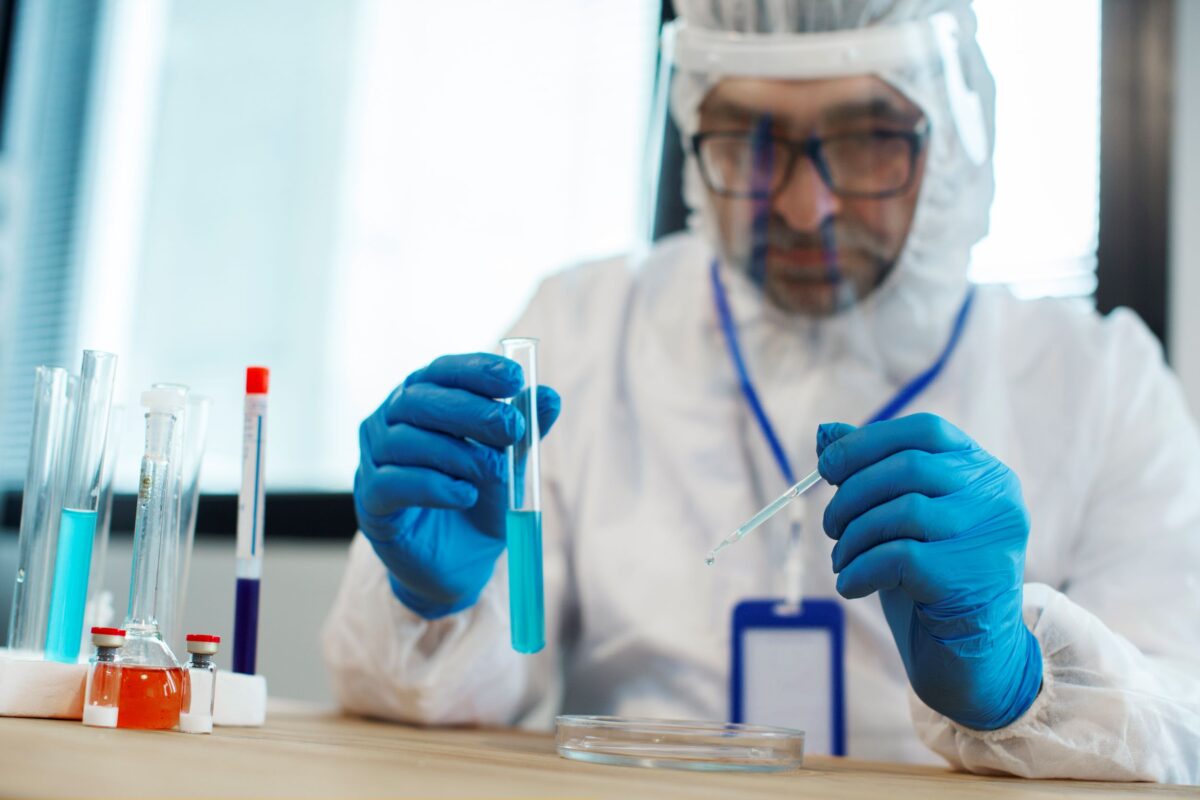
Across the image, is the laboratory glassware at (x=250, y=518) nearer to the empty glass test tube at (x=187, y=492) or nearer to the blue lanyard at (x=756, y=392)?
the empty glass test tube at (x=187, y=492)

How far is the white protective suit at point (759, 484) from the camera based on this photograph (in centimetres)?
125

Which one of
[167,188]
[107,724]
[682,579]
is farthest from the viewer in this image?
[167,188]

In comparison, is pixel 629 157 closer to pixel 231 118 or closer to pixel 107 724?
pixel 231 118

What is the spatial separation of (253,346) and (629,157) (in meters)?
1.05

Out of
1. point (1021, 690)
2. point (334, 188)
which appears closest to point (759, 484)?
point (1021, 690)

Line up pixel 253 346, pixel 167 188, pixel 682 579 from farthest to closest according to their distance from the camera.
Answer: pixel 167 188 < pixel 253 346 < pixel 682 579

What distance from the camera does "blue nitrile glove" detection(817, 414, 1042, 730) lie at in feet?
2.82

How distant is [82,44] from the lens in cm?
324

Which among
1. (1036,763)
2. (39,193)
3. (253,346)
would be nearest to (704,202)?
(1036,763)

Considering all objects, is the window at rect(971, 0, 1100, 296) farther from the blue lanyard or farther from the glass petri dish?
the glass petri dish

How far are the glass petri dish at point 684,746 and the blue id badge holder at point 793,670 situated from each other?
0.46 metres

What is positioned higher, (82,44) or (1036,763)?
(82,44)

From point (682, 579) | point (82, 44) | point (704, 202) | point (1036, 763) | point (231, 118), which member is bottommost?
point (1036, 763)

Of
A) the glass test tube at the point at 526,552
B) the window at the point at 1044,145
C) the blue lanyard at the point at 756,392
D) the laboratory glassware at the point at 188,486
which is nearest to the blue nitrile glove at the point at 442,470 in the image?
the glass test tube at the point at 526,552
